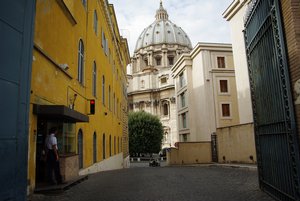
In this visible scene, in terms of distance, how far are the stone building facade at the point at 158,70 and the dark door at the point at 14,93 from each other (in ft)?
186

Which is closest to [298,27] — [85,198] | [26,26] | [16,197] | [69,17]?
[26,26]

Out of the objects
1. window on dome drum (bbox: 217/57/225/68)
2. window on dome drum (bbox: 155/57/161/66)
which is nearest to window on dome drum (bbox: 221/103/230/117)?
window on dome drum (bbox: 217/57/225/68)

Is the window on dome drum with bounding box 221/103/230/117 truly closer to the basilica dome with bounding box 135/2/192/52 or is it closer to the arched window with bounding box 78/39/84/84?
the arched window with bounding box 78/39/84/84

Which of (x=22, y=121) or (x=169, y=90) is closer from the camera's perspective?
(x=22, y=121)

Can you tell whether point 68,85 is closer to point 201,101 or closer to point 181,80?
point 201,101

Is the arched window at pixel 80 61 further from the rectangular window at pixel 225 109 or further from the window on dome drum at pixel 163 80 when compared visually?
the window on dome drum at pixel 163 80

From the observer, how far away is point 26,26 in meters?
4.43

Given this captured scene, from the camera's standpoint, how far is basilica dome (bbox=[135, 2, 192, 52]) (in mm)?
91812

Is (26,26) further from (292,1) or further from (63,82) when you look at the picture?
(63,82)

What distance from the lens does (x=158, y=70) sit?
71562 mm

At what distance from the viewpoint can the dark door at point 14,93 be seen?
384cm

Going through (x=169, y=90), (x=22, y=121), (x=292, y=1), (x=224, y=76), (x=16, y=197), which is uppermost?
(x=169, y=90)

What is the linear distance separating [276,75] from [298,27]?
43.2 inches

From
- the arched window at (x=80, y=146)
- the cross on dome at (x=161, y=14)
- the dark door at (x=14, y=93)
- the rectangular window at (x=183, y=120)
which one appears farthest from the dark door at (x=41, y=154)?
the cross on dome at (x=161, y=14)
